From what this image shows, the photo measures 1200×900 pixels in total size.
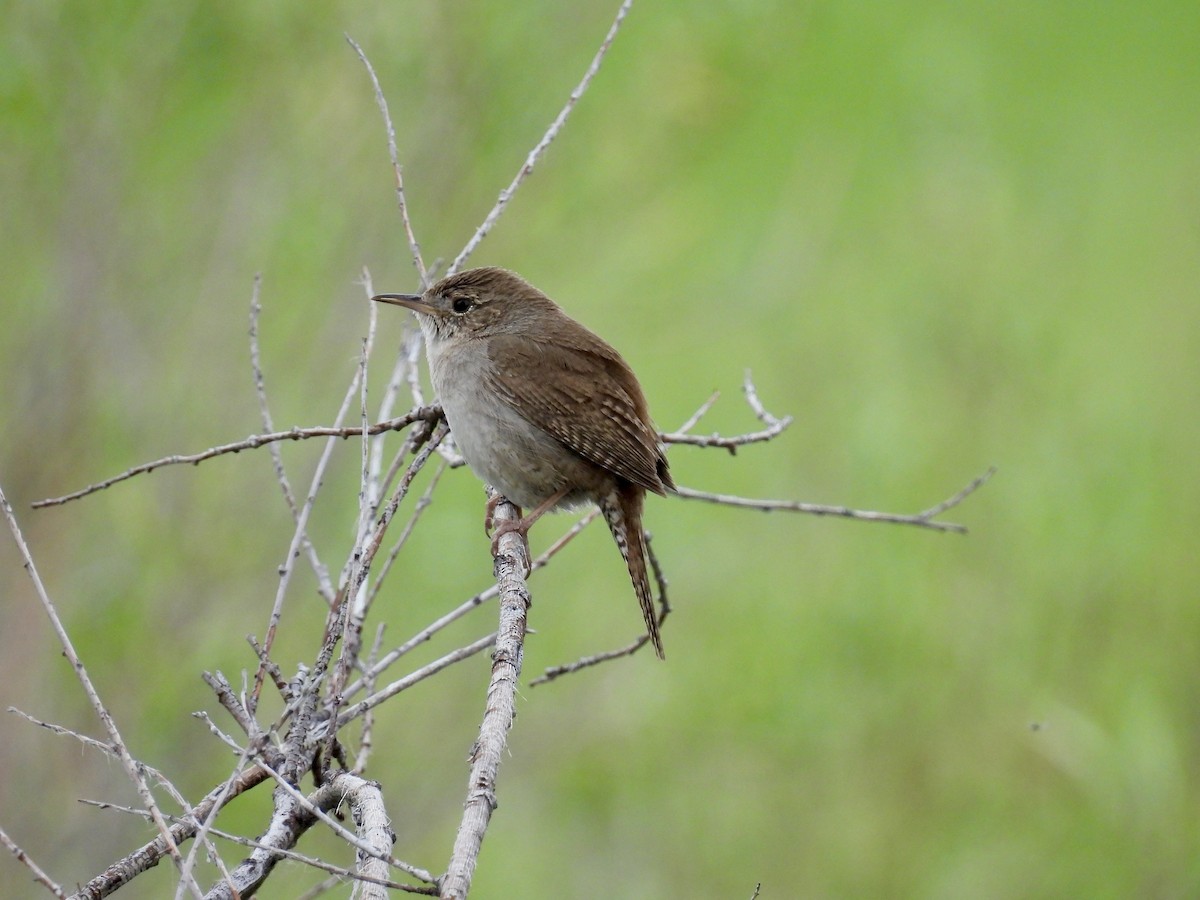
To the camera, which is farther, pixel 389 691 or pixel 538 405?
pixel 538 405

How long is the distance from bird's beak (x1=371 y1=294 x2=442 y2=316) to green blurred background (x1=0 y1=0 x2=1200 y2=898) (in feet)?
2.85

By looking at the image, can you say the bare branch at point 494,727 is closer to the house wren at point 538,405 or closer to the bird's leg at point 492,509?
the house wren at point 538,405

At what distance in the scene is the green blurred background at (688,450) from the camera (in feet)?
16.4

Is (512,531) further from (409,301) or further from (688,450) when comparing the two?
(688,450)

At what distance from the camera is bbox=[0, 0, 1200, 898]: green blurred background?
5000 millimetres

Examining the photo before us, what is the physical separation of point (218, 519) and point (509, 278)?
1.54 m

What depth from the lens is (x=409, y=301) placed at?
13.7 ft

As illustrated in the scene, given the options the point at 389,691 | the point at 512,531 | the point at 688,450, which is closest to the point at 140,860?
the point at 389,691

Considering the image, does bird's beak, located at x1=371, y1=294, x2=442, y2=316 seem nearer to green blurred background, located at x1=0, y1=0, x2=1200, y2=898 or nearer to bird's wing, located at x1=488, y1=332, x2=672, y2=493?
bird's wing, located at x1=488, y1=332, x2=672, y2=493

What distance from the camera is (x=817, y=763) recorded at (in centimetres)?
564

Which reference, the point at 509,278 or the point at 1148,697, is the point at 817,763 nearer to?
the point at 1148,697

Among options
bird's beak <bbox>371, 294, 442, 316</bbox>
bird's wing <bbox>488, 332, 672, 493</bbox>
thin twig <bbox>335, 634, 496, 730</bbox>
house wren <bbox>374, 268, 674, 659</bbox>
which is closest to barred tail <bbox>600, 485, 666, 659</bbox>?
house wren <bbox>374, 268, 674, 659</bbox>

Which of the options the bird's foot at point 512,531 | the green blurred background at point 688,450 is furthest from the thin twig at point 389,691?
the green blurred background at point 688,450

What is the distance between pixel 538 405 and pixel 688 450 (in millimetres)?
1344
